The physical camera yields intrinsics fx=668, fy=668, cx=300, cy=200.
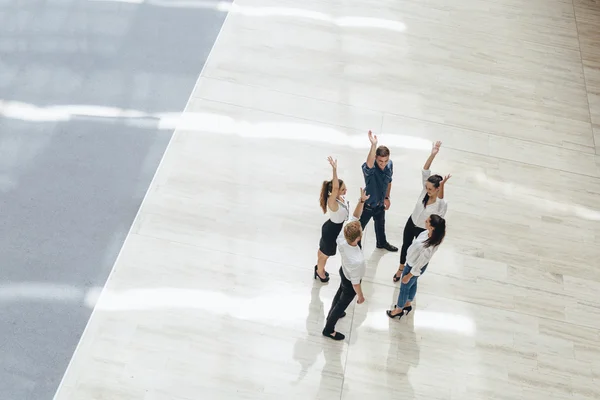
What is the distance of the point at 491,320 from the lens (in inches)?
A: 246

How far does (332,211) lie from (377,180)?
1.83 ft

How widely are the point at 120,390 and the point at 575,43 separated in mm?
7590

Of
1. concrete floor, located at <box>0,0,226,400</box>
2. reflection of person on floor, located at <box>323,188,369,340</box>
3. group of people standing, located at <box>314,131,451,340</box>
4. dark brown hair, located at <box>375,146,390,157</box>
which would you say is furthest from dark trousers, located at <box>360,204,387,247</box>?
concrete floor, located at <box>0,0,226,400</box>

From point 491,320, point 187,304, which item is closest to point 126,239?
point 187,304

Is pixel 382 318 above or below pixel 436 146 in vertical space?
below

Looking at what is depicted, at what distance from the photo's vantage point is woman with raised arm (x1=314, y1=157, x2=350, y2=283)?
18.0ft

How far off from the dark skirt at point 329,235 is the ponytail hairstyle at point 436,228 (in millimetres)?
873

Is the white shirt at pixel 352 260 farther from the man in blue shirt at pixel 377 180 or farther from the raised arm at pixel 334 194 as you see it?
the man in blue shirt at pixel 377 180

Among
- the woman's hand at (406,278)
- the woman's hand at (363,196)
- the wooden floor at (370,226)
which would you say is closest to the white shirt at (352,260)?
the woman's hand at (406,278)

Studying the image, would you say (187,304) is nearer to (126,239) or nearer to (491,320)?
(126,239)

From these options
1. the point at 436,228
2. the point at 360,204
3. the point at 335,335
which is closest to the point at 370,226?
the point at 360,204

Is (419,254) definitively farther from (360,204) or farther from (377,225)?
(377,225)

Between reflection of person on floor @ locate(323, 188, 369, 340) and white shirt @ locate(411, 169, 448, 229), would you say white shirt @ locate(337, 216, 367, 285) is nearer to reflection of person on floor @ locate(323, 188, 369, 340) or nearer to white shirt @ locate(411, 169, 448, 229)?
reflection of person on floor @ locate(323, 188, 369, 340)

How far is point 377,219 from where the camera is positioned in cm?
629
